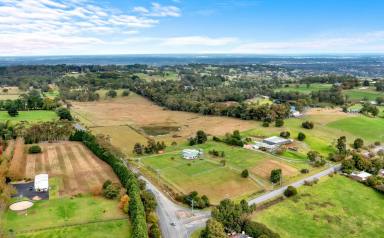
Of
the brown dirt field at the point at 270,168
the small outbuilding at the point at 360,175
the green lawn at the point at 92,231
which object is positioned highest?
the green lawn at the point at 92,231

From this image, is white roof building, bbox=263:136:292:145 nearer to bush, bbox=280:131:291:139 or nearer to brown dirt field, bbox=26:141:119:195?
bush, bbox=280:131:291:139

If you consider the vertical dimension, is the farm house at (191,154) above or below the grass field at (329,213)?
above

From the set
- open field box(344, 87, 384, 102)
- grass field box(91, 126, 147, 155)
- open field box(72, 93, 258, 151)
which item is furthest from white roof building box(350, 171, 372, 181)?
open field box(344, 87, 384, 102)

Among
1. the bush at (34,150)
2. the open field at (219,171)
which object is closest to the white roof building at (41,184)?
the open field at (219,171)

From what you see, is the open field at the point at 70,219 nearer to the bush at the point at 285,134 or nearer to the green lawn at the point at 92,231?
the green lawn at the point at 92,231

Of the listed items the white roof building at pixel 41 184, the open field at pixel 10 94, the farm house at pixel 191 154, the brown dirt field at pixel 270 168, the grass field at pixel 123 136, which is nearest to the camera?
the white roof building at pixel 41 184

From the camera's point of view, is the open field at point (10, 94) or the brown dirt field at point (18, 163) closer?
the brown dirt field at point (18, 163)

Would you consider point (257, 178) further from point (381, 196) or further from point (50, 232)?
point (50, 232)
